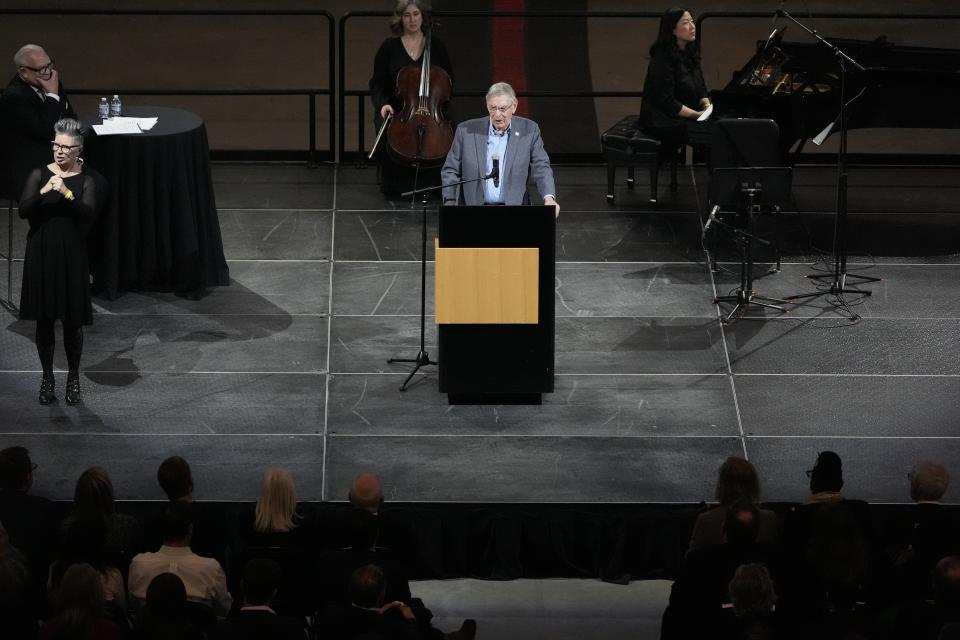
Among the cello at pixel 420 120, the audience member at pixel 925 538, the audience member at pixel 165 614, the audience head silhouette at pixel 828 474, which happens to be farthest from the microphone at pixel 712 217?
the audience member at pixel 165 614

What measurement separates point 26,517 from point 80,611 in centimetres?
122

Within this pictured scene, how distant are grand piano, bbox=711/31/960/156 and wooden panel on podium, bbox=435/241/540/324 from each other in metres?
3.60

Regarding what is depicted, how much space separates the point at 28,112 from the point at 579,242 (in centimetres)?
374

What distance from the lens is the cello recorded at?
10.9m

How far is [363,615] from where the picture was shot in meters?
5.58

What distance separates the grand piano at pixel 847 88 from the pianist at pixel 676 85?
0.19 meters

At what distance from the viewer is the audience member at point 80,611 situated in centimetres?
531

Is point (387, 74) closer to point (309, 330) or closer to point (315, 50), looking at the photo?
point (309, 330)

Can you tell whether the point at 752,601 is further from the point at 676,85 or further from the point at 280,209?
the point at 280,209

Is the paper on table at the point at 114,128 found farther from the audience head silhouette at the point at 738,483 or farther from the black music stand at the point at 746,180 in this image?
the audience head silhouette at the point at 738,483

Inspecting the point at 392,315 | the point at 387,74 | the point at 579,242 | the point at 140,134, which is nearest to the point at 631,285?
the point at 579,242

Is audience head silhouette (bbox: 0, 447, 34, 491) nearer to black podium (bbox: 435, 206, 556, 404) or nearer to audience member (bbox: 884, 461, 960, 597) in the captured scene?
black podium (bbox: 435, 206, 556, 404)

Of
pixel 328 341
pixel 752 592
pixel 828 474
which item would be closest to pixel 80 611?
pixel 752 592

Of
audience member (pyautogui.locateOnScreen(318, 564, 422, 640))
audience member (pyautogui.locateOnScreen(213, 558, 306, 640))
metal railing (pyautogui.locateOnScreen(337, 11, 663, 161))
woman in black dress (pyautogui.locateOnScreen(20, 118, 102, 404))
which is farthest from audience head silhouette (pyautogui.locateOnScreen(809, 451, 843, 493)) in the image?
metal railing (pyautogui.locateOnScreen(337, 11, 663, 161))
